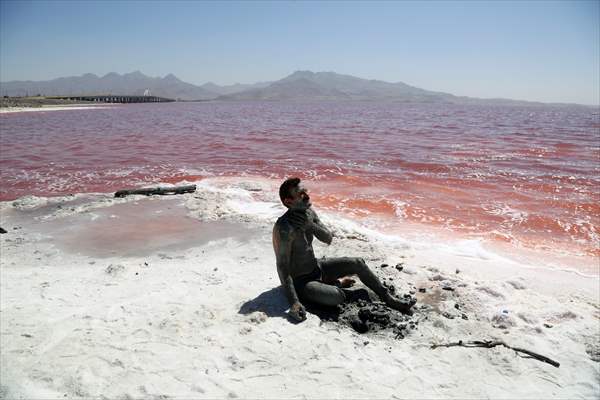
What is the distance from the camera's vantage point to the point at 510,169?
1653 cm

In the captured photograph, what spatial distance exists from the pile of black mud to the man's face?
123 centimetres

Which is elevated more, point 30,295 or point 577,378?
point 30,295

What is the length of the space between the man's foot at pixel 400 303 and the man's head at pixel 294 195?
1474mm

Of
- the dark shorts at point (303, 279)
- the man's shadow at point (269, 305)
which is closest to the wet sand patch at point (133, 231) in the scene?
the man's shadow at point (269, 305)

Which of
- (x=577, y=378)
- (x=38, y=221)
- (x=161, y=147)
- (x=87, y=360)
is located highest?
(x=161, y=147)

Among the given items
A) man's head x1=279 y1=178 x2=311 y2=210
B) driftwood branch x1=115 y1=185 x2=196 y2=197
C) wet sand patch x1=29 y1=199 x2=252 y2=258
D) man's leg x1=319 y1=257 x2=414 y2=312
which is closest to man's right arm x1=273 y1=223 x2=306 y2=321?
man's head x1=279 y1=178 x2=311 y2=210

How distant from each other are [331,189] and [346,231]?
4.75m

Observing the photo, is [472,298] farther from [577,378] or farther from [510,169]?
[510,169]

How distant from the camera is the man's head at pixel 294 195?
434 centimetres

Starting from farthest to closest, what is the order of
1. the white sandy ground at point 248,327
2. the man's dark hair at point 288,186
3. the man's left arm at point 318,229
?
1. the man's left arm at point 318,229
2. the man's dark hair at point 288,186
3. the white sandy ground at point 248,327

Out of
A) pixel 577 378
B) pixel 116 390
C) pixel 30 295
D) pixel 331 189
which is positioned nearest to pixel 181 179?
pixel 331 189

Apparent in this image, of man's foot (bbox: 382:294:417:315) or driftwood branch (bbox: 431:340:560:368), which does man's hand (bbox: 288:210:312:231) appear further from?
driftwood branch (bbox: 431:340:560:368)

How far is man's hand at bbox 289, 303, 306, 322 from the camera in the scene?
174 inches

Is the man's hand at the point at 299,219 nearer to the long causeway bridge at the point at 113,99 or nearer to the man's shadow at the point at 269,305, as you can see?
the man's shadow at the point at 269,305
